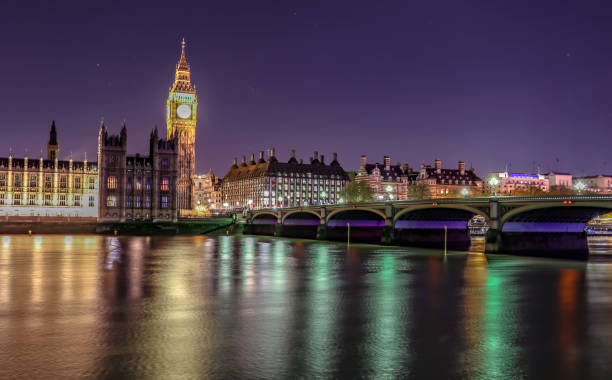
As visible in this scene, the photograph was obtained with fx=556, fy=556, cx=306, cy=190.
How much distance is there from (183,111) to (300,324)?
17893 centimetres

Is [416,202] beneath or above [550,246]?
above

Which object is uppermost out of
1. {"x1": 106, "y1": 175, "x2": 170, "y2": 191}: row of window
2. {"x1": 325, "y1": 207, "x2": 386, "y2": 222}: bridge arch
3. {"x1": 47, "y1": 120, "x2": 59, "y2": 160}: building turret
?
{"x1": 47, "y1": 120, "x2": 59, "y2": 160}: building turret

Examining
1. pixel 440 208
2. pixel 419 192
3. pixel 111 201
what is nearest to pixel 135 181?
pixel 111 201

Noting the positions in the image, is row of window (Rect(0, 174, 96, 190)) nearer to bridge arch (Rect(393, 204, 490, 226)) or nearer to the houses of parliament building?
the houses of parliament building

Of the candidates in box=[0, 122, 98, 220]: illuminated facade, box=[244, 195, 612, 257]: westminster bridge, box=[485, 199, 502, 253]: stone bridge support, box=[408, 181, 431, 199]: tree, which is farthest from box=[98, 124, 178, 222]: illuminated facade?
box=[485, 199, 502, 253]: stone bridge support

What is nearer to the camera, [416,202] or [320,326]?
[320,326]

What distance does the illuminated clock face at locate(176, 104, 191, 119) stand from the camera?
192 meters

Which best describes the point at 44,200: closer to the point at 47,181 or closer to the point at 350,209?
the point at 47,181

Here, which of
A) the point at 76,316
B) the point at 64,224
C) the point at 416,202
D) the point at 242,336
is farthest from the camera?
the point at 64,224

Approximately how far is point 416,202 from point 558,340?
63.0 metres

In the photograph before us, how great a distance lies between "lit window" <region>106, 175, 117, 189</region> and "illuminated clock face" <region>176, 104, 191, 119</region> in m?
50.5

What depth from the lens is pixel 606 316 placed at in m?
25.3

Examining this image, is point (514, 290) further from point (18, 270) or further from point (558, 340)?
point (18, 270)

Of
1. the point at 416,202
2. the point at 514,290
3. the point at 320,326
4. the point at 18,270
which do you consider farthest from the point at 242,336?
the point at 416,202
